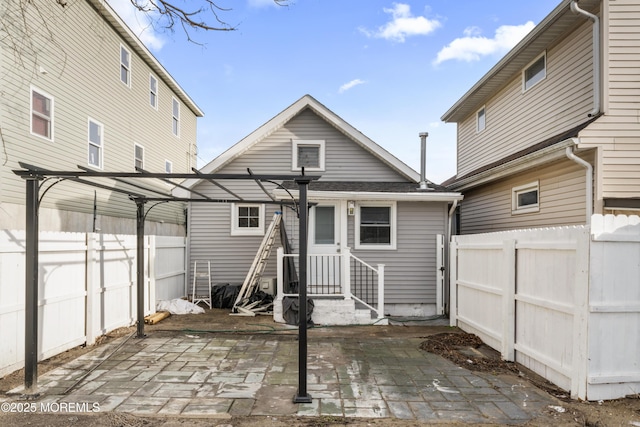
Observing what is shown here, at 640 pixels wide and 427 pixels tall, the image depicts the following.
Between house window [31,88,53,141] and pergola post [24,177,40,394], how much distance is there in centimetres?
429

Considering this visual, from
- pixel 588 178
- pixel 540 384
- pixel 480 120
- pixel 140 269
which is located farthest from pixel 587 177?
pixel 140 269

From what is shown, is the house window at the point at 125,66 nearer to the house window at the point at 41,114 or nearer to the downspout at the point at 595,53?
the house window at the point at 41,114

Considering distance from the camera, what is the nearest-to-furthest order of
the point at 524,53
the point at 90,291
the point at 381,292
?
1. the point at 90,291
2. the point at 381,292
3. the point at 524,53

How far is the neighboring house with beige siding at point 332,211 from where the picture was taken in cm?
852

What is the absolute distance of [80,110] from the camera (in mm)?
8797

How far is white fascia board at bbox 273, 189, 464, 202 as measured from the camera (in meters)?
8.09

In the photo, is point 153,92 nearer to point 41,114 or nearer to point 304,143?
point 41,114

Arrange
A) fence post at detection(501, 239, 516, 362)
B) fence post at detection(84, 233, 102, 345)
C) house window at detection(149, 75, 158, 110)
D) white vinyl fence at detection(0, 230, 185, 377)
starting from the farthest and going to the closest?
house window at detection(149, 75, 158, 110), fence post at detection(84, 233, 102, 345), fence post at detection(501, 239, 516, 362), white vinyl fence at detection(0, 230, 185, 377)

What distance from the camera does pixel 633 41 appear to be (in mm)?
5953

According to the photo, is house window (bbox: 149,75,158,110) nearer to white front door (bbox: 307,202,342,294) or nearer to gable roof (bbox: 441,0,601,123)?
white front door (bbox: 307,202,342,294)

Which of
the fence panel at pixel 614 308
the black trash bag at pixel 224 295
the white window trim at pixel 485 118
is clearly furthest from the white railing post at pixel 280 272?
the white window trim at pixel 485 118

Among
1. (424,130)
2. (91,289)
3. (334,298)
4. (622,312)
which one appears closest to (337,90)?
(424,130)

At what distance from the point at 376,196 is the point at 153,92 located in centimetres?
874

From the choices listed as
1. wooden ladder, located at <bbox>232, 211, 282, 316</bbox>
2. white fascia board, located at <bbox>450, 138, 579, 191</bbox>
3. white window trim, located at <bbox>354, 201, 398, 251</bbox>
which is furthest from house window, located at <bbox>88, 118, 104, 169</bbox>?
white fascia board, located at <bbox>450, 138, 579, 191</bbox>
